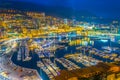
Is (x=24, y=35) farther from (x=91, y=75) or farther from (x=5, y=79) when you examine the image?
(x=91, y=75)

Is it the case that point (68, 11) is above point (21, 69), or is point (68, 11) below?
above

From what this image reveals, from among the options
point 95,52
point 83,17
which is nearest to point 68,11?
point 83,17

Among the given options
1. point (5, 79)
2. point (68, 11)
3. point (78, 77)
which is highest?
point (68, 11)

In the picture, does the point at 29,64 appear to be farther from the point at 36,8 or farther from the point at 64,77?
the point at 36,8

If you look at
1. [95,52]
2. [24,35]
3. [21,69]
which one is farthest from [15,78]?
[24,35]

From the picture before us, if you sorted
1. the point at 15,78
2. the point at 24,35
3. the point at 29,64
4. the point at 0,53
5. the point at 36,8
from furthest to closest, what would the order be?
the point at 36,8, the point at 24,35, the point at 0,53, the point at 29,64, the point at 15,78

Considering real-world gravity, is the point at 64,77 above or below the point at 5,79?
above

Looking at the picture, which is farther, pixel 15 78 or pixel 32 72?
pixel 32 72

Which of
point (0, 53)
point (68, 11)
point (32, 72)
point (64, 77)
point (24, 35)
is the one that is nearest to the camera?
point (64, 77)

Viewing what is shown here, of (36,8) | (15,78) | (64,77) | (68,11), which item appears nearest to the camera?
(64,77)

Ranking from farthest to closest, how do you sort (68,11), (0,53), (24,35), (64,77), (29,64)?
(68,11) < (24,35) < (0,53) < (29,64) < (64,77)
